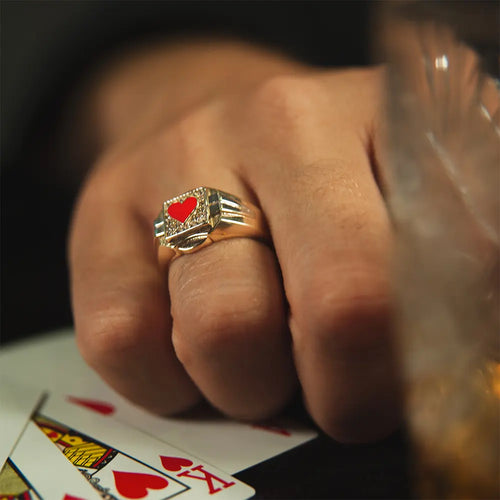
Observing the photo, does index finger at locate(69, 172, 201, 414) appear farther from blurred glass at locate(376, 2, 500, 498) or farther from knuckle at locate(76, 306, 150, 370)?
blurred glass at locate(376, 2, 500, 498)

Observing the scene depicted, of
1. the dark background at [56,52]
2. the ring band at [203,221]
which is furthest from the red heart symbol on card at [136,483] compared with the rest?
the dark background at [56,52]

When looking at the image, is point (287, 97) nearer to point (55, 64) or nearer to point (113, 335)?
point (113, 335)

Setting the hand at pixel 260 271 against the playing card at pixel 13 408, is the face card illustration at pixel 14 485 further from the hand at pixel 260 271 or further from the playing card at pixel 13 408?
the hand at pixel 260 271

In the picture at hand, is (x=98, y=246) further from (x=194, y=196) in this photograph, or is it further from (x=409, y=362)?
(x=409, y=362)

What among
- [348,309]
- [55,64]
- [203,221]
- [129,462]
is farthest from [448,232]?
[55,64]

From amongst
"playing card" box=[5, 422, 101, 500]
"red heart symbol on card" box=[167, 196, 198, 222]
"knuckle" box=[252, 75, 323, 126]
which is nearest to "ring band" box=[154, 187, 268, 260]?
"red heart symbol on card" box=[167, 196, 198, 222]

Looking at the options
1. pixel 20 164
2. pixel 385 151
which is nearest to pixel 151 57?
pixel 20 164
